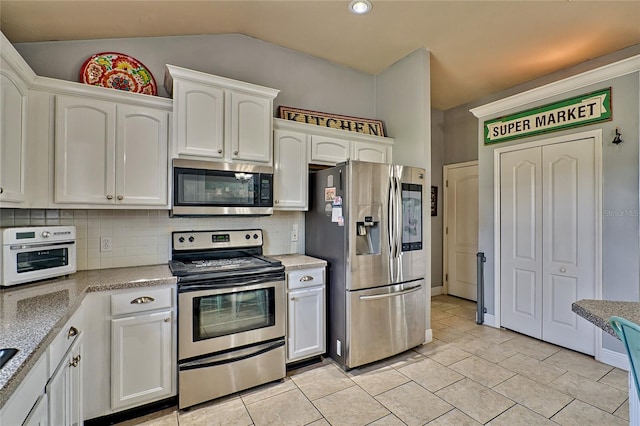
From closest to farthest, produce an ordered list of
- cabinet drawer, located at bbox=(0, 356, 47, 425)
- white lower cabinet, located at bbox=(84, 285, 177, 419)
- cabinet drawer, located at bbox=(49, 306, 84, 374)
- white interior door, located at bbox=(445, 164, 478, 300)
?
cabinet drawer, located at bbox=(0, 356, 47, 425) → cabinet drawer, located at bbox=(49, 306, 84, 374) → white lower cabinet, located at bbox=(84, 285, 177, 419) → white interior door, located at bbox=(445, 164, 478, 300)

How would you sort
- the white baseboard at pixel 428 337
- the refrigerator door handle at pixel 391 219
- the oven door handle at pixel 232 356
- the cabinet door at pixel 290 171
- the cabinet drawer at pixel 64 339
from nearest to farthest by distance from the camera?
1. the cabinet drawer at pixel 64 339
2. the oven door handle at pixel 232 356
3. the refrigerator door handle at pixel 391 219
4. the cabinet door at pixel 290 171
5. the white baseboard at pixel 428 337

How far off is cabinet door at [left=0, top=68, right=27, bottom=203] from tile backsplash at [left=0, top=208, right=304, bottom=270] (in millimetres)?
408

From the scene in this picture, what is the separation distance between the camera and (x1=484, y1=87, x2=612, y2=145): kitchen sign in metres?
2.79

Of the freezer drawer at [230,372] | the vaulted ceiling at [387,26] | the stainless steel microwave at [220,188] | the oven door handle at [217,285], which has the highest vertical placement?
the vaulted ceiling at [387,26]

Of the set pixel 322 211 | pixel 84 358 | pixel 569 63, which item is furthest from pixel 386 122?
pixel 84 358

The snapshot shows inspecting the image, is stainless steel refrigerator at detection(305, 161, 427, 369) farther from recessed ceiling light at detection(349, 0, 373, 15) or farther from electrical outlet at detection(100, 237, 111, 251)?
electrical outlet at detection(100, 237, 111, 251)

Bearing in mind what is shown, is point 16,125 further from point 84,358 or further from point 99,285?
point 84,358

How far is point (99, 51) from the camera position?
2.45 m

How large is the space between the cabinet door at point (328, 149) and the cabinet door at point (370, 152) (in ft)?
0.38

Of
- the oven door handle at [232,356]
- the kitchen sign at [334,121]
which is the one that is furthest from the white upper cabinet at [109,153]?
the kitchen sign at [334,121]

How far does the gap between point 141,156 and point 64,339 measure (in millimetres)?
1351

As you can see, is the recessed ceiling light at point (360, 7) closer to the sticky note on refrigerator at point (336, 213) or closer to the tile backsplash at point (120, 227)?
the sticky note on refrigerator at point (336, 213)

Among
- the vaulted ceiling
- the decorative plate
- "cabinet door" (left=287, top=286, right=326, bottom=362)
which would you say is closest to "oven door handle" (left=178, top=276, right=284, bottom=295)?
"cabinet door" (left=287, top=286, right=326, bottom=362)

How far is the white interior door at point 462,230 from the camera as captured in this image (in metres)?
4.62
